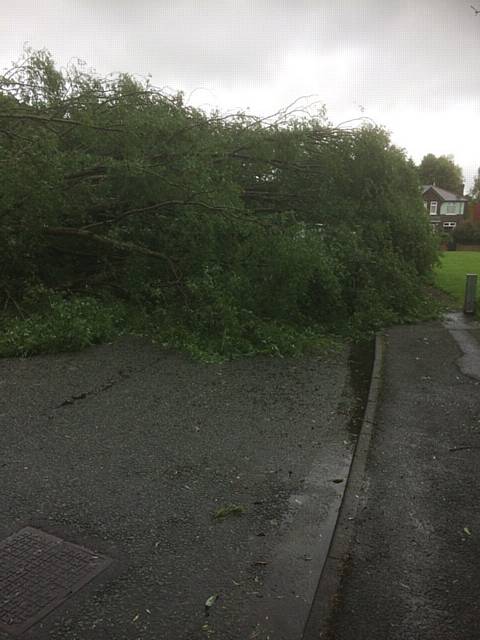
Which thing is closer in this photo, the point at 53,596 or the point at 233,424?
the point at 53,596

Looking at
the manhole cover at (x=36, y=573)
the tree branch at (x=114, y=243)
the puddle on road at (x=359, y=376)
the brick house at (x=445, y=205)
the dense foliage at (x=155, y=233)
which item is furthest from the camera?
the brick house at (x=445, y=205)

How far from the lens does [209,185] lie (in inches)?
364

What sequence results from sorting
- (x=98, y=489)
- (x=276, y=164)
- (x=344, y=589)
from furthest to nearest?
(x=276, y=164) < (x=98, y=489) < (x=344, y=589)

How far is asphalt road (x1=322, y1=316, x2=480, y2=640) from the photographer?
2805mm

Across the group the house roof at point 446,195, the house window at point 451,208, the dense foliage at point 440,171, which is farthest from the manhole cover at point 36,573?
the dense foliage at point 440,171

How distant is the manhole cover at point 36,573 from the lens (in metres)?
2.75

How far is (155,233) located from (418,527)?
724cm

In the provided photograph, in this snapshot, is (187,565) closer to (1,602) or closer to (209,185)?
(1,602)

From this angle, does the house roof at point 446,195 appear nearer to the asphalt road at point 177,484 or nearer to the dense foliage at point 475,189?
the dense foliage at point 475,189

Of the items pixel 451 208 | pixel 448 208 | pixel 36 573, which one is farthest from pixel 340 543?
pixel 451 208

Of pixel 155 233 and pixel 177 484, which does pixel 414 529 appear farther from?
pixel 155 233

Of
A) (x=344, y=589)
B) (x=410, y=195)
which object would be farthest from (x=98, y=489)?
(x=410, y=195)

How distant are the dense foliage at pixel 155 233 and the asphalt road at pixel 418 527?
3.14 metres

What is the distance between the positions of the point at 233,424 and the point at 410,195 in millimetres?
10635
